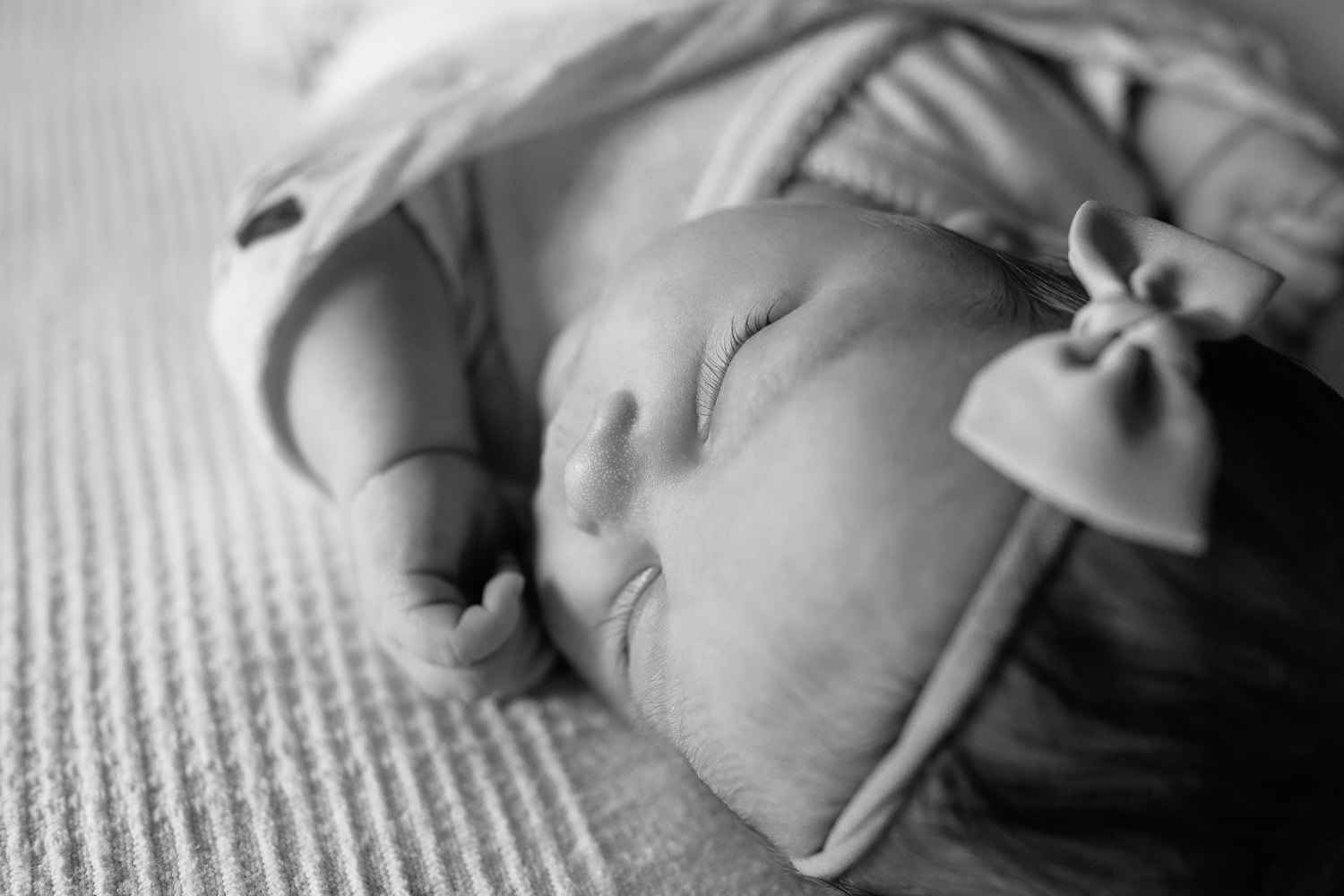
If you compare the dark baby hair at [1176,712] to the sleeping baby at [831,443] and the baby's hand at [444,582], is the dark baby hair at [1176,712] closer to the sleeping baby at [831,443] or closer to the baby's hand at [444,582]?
the sleeping baby at [831,443]

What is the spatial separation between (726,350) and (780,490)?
0.32 feet

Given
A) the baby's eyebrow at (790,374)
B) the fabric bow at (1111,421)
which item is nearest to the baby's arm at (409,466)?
the baby's eyebrow at (790,374)

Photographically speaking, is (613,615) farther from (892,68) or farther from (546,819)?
(892,68)

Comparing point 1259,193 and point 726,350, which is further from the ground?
point 726,350

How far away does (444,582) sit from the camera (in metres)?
0.69

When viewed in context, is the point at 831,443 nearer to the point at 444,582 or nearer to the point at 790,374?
the point at 790,374

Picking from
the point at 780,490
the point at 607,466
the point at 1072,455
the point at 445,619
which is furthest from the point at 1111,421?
the point at 445,619

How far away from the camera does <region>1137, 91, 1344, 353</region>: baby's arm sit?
3.14ft

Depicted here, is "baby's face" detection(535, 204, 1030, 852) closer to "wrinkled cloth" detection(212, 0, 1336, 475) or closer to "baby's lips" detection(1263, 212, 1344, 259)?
"wrinkled cloth" detection(212, 0, 1336, 475)

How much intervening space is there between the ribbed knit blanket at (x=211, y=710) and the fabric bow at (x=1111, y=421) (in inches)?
12.0

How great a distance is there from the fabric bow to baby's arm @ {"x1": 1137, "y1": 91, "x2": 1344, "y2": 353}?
53 cm

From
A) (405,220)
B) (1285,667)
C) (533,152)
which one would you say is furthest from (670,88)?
(1285,667)

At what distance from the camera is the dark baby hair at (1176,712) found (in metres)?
0.45

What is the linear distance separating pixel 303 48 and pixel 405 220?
508mm
